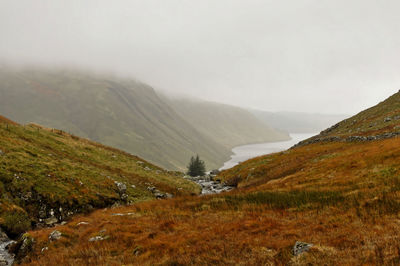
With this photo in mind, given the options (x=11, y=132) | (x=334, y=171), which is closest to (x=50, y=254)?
(x=334, y=171)

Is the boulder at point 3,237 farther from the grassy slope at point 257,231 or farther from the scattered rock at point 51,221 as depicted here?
the scattered rock at point 51,221

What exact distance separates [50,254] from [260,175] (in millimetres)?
39592

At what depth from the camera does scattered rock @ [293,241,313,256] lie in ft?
29.4

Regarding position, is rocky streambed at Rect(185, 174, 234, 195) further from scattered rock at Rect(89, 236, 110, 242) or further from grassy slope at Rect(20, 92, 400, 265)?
scattered rock at Rect(89, 236, 110, 242)

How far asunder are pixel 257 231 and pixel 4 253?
16239 millimetres

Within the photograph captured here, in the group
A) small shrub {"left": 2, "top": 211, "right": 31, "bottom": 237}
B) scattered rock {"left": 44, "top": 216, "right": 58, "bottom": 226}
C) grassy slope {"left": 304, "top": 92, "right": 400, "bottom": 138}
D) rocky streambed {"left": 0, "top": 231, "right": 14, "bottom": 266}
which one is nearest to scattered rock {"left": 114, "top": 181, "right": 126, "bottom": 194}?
scattered rock {"left": 44, "top": 216, "right": 58, "bottom": 226}

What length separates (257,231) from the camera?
12883 mm

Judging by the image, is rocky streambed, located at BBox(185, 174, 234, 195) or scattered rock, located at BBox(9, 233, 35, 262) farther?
rocky streambed, located at BBox(185, 174, 234, 195)

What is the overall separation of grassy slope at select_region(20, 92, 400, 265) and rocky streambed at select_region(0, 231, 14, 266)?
4.56 feet

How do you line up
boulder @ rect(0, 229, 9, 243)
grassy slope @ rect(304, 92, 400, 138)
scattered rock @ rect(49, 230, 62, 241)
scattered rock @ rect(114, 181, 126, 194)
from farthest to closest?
grassy slope @ rect(304, 92, 400, 138) → scattered rock @ rect(114, 181, 126, 194) → boulder @ rect(0, 229, 9, 243) → scattered rock @ rect(49, 230, 62, 241)

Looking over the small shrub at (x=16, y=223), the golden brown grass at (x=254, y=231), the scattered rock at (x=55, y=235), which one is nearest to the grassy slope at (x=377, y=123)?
the golden brown grass at (x=254, y=231)

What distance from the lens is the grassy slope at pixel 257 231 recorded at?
353 inches

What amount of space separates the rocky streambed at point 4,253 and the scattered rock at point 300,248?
16.2 meters

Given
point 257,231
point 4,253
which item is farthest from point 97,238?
point 257,231
